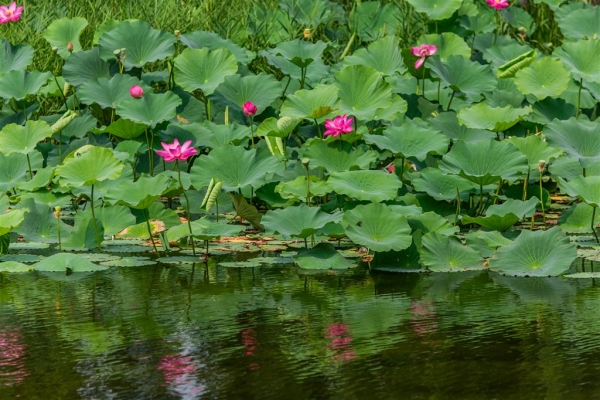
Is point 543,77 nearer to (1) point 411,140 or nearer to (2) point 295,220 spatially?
(1) point 411,140

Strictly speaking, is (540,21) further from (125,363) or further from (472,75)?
(125,363)

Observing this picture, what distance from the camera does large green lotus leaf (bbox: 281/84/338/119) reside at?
407cm

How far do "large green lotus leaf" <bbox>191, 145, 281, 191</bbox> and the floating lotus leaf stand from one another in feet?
3.72

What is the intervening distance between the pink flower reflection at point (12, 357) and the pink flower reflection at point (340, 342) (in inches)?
28.1

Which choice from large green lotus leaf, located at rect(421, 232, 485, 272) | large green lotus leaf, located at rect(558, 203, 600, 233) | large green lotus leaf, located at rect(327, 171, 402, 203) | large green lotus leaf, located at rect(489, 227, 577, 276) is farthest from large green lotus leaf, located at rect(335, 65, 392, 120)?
large green lotus leaf, located at rect(489, 227, 577, 276)

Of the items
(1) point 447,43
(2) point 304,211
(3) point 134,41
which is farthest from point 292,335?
(1) point 447,43

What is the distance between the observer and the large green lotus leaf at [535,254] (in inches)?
129

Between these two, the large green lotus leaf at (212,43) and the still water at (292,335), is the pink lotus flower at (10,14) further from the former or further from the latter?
the still water at (292,335)

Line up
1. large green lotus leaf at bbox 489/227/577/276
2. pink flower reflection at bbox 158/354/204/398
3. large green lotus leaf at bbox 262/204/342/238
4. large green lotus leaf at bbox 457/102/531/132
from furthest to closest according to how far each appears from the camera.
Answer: large green lotus leaf at bbox 457/102/531/132, large green lotus leaf at bbox 262/204/342/238, large green lotus leaf at bbox 489/227/577/276, pink flower reflection at bbox 158/354/204/398

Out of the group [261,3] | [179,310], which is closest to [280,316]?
[179,310]

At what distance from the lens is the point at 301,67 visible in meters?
4.70

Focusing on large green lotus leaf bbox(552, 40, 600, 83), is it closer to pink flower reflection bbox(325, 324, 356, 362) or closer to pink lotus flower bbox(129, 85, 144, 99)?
pink lotus flower bbox(129, 85, 144, 99)

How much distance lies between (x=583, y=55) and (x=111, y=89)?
6.96ft

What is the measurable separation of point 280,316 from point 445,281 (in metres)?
0.68
